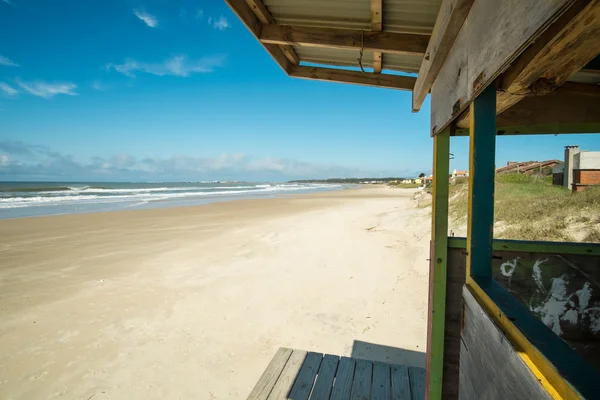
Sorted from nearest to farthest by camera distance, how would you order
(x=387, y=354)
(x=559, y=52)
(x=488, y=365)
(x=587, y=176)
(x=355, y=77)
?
(x=559, y=52)
(x=488, y=365)
(x=355, y=77)
(x=387, y=354)
(x=587, y=176)

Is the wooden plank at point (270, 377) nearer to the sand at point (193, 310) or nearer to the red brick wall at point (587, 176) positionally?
the sand at point (193, 310)

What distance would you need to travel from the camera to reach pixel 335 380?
8.55 ft

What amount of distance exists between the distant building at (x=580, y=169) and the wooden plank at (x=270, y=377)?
12.4 meters

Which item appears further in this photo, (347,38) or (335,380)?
(335,380)

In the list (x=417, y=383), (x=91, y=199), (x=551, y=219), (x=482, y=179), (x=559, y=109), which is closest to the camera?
(x=482, y=179)

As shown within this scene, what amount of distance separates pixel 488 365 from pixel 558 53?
1.05 metres

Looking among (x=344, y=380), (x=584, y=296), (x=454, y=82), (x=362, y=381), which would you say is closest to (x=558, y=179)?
(x=584, y=296)

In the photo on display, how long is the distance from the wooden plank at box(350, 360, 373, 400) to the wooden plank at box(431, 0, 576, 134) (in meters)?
2.31

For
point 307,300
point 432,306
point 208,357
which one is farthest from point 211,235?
point 432,306

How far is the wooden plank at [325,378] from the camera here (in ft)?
8.02

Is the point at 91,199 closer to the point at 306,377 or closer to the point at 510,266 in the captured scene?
the point at 306,377

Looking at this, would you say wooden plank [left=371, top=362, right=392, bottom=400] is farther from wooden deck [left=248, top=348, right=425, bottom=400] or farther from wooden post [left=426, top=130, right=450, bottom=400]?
wooden post [left=426, top=130, right=450, bottom=400]

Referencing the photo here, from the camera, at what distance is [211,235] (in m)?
10.4

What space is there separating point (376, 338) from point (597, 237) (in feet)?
16.2
